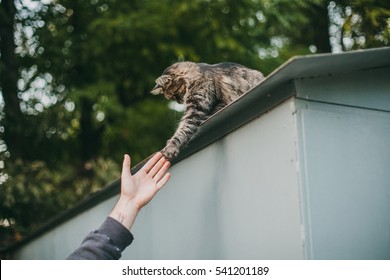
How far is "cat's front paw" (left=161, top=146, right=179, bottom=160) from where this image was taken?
115 inches

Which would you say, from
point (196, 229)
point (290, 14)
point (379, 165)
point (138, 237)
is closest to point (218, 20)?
point (290, 14)

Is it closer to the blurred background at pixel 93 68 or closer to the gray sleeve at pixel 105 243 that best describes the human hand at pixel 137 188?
the gray sleeve at pixel 105 243

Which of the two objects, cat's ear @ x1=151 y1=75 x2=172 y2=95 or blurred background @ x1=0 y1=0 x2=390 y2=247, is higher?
blurred background @ x1=0 y1=0 x2=390 y2=247

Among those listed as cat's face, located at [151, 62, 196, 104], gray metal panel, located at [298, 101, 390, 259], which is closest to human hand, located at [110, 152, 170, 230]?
gray metal panel, located at [298, 101, 390, 259]

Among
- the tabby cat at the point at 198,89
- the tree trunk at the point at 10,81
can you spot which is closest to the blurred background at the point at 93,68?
the tree trunk at the point at 10,81

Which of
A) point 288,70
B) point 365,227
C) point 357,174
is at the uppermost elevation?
point 288,70

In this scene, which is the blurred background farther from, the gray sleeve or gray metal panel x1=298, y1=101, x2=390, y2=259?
the gray sleeve

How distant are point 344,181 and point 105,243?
1053 millimetres

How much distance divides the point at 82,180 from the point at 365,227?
7.66m

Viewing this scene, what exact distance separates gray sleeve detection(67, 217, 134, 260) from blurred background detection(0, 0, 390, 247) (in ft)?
20.1

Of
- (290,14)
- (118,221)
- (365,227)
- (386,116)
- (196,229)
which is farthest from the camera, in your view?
(290,14)

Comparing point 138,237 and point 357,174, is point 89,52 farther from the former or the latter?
point 357,174

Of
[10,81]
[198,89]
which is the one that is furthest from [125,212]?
[10,81]

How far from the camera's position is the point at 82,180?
366 inches
